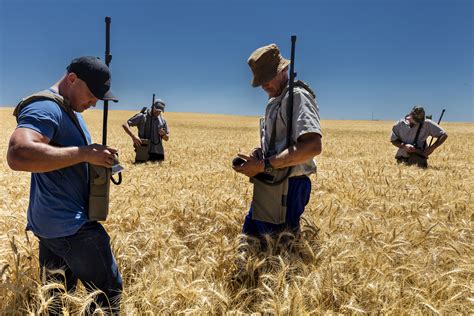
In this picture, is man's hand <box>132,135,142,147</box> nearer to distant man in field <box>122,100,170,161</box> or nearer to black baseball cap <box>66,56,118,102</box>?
distant man in field <box>122,100,170,161</box>

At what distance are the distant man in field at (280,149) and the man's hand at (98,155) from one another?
111cm

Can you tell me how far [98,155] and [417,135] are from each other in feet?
28.7

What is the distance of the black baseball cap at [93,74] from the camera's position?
2.10 meters

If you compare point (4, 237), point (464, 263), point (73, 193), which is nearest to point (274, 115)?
point (73, 193)

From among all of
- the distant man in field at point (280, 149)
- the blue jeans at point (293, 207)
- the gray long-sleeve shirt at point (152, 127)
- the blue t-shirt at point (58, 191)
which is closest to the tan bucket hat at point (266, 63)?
the distant man in field at point (280, 149)

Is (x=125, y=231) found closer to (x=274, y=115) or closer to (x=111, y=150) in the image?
(x=111, y=150)

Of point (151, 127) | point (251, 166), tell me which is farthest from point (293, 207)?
point (151, 127)

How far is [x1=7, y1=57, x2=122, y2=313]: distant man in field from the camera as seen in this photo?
6.60ft

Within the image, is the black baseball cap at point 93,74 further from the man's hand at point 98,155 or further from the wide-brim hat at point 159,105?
the wide-brim hat at point 159,105

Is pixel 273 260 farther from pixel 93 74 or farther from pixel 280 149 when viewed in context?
pixel 93 74

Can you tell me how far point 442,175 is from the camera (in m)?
7.34

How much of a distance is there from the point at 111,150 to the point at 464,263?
121 inches

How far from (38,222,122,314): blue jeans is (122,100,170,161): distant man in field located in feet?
25.0

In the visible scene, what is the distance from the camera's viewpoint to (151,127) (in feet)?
32.8
